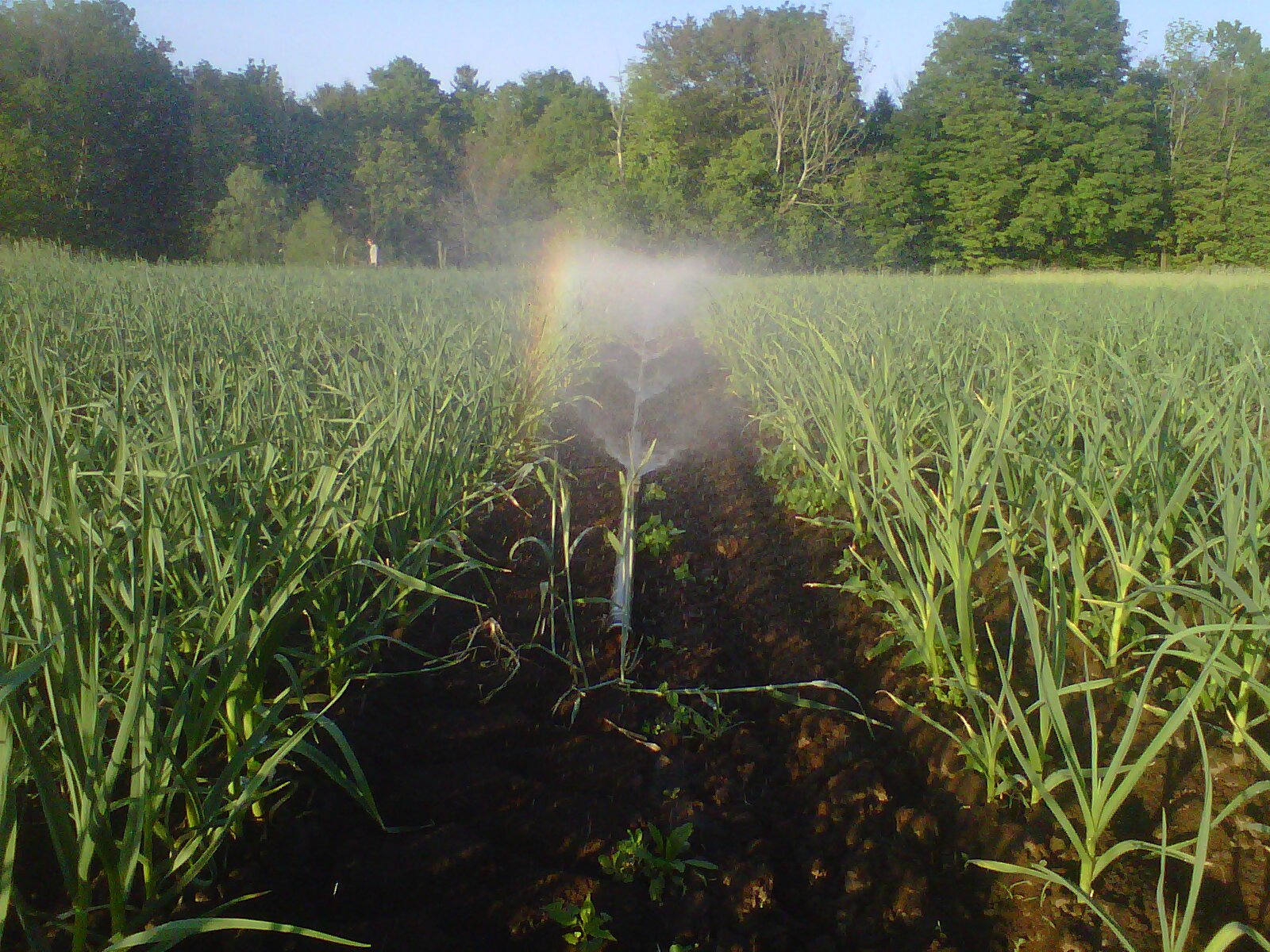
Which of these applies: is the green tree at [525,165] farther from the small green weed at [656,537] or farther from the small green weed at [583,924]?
the small green weed at [583,924]

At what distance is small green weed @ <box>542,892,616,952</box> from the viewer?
127 cm

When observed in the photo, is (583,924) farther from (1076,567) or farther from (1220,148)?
(1220,148)

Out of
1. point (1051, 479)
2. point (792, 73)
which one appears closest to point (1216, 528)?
point (1051, 479)

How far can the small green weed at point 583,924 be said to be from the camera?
127cm

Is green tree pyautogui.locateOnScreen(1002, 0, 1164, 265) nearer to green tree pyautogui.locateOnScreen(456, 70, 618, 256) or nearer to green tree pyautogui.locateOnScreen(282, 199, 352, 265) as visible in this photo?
green tree pyautogui.locateOnScreen(456, 70, 618, 256)

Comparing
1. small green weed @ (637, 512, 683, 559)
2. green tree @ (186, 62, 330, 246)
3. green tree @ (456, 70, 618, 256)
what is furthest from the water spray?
green tree @ (186, 62, 330, 246)

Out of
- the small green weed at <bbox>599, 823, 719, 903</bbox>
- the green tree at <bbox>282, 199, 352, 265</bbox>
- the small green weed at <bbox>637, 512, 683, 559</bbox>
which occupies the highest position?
the green tree at <bbox>282, 199, 352, 265</bbox>

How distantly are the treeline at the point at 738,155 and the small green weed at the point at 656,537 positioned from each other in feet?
80.2

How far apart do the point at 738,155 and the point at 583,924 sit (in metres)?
35.6

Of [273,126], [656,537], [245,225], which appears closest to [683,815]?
[656,537]

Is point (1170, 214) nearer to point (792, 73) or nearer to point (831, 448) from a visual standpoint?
point (792, 73)

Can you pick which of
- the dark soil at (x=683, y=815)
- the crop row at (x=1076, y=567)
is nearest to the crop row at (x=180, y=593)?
the dark soil at (x=683, y=815)

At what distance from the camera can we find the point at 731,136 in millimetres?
36688

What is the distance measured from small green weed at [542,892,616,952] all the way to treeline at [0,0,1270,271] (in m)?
26.2
